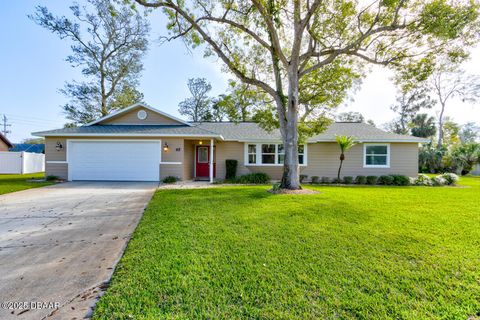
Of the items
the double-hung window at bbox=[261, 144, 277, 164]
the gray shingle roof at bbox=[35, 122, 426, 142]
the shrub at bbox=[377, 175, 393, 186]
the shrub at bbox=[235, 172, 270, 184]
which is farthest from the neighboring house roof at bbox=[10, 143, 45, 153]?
the shrub at bbox=[377, 175, 393, 186]

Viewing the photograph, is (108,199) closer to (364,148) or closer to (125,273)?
(125,273)

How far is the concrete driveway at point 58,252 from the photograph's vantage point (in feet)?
6.91

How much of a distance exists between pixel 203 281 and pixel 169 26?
10773mm

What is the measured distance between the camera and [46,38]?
1694 cm

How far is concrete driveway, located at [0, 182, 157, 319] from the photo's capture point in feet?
6.91

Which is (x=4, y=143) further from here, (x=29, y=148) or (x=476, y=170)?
(x=476, y=170)

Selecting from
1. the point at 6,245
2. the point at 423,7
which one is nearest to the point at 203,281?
the point at 6,245

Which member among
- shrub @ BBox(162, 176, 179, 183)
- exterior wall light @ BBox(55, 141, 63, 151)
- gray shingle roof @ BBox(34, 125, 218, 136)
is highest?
gray shingle roof @ BBox(34, 125, 218, 136)

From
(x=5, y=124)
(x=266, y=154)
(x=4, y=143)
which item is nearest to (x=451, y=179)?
(x=266, y=154)

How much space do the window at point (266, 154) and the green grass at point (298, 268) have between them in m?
8.09

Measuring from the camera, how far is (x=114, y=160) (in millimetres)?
11516

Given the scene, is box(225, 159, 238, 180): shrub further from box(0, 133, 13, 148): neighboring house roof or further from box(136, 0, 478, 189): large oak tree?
box(0, 133, 13, 148): neighboring house roof

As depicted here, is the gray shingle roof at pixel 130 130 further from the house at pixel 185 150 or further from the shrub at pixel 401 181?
the shrub at pixel 401 181

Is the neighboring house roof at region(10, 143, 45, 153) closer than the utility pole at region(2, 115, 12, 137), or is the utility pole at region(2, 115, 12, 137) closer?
the neighboring house roof at region(10, 143, 45, 153)
